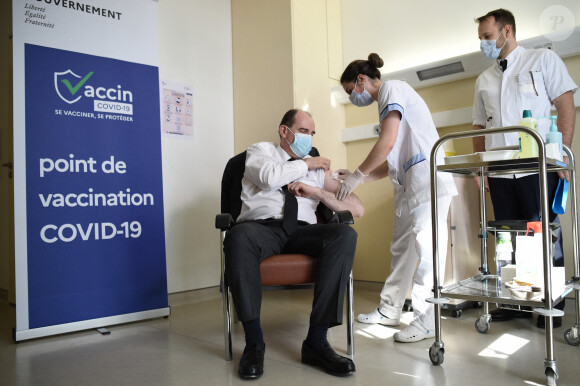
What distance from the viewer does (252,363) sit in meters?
1.81

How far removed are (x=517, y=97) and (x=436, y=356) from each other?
1.50 meters

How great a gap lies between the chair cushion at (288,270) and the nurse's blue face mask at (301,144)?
0.61m

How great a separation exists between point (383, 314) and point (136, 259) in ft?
4.92

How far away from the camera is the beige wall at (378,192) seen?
3130 mm

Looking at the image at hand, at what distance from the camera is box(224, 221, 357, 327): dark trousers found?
185 cm

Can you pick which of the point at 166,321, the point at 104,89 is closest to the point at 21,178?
the point at 104,89

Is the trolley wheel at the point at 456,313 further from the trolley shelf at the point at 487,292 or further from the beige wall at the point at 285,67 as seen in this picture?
the beige wall at the point at 285,67

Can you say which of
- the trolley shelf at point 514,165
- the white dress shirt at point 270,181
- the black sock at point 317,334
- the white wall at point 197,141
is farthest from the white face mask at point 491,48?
the white wall at point 197,141

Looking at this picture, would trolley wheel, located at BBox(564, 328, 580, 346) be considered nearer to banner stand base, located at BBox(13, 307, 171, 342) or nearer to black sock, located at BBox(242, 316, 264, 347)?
black sock, located at BBox(242, 316, 264, 347)

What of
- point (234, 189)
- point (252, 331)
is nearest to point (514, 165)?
point (252, 331)

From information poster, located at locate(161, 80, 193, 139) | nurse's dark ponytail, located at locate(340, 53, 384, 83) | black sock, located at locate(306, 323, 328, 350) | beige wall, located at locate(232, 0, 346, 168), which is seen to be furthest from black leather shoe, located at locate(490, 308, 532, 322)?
information poster, located at locate(161, 80, 193, 139)

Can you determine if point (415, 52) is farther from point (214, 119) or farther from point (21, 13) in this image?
point (21, 13)

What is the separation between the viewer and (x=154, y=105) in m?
2.91

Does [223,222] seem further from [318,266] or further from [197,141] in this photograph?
[197,141]
